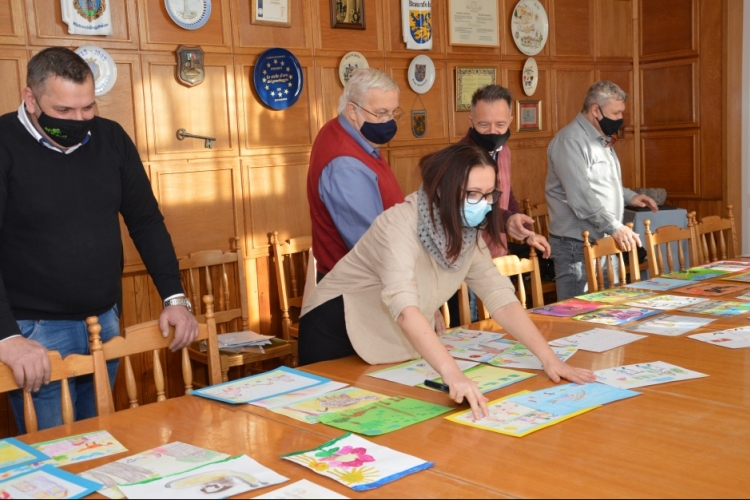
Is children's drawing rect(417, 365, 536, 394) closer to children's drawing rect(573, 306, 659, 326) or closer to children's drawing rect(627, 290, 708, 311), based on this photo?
children's drawing rect(573, 306, 659, 326)

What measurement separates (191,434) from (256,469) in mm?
299

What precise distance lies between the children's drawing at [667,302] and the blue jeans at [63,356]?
192 cm

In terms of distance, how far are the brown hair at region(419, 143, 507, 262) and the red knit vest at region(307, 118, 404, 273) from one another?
761 millimetres

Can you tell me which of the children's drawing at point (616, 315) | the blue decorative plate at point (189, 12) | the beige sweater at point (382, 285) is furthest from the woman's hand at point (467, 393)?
the blue decorative plate at point (189, 12)

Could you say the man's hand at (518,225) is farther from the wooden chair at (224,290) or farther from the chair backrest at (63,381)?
A: the chair backrest at (63,381)

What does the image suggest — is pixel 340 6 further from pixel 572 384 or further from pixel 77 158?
pixel 572 384

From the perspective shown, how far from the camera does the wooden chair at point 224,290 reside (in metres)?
4.05

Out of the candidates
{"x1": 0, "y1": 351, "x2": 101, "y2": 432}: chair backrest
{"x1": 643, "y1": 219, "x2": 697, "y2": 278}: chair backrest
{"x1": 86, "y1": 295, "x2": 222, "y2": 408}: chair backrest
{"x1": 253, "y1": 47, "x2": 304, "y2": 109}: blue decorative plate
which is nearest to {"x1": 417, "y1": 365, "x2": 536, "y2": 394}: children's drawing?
{"x1": 86, "y1": 295, "x2": 222, "y2": 408}: chair backrest

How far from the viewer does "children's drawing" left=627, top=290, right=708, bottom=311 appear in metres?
3.10

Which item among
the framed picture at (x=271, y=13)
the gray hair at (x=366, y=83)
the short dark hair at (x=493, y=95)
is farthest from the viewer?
the framed picture at (x=271, y=13)

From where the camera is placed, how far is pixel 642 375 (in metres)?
2.21

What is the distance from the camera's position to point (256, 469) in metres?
1.64

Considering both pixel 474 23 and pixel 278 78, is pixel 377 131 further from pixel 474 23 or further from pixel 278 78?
pixel 474 23

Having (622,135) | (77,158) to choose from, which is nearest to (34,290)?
(77,158)
